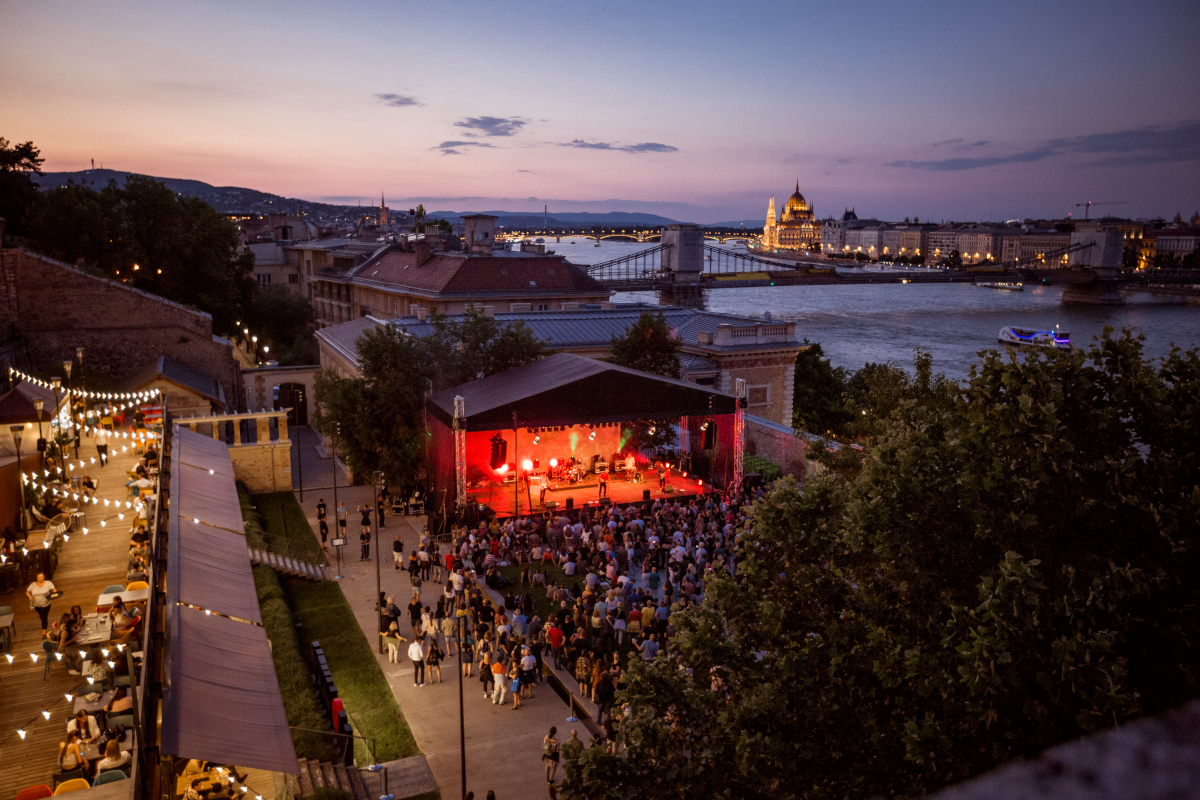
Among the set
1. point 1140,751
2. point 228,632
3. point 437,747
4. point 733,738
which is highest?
point 1140,751

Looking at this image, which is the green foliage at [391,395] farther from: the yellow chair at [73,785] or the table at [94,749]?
the yellow chair at [73,785]

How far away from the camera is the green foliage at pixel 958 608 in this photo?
22.2 ft

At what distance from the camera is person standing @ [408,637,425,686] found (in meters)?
16.1

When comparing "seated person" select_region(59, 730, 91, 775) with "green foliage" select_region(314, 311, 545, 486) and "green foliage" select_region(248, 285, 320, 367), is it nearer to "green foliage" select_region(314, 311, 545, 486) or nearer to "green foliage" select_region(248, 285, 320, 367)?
"green foliage" select_region(314, 311, 545, 486)

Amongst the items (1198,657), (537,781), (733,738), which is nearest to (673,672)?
(733,738)

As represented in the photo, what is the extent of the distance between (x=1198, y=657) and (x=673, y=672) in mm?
4694

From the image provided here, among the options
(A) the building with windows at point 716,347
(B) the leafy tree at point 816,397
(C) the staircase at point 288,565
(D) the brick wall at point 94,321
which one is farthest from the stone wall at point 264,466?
(B) the leafy tree at point 816,397

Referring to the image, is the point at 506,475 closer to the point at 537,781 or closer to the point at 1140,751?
the point at 537,781

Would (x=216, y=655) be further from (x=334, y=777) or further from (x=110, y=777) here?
(x=334, y=777)

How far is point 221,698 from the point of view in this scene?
11461 mm

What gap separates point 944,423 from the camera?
9.24 metres

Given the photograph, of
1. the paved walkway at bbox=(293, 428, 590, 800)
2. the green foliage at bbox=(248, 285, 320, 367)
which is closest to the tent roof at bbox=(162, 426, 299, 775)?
the paved walkway at bbox=(293, 428, 590, 800)

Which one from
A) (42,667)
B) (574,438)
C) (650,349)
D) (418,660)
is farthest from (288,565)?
(650,349)

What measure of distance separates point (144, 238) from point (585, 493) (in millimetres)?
36928
